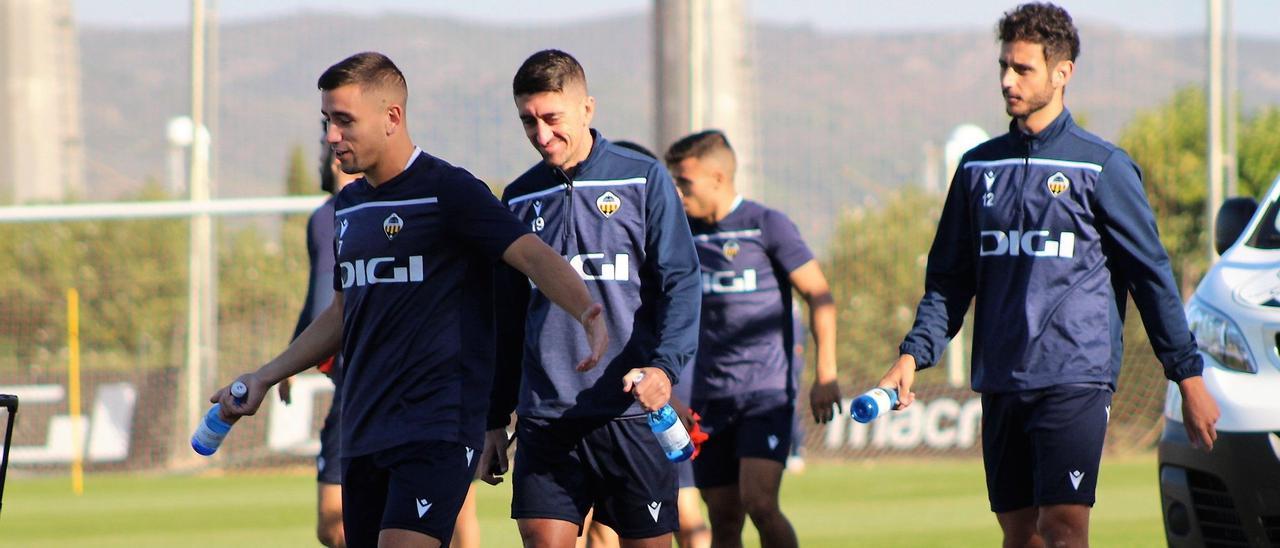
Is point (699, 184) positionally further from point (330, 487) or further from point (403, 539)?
point (403, 539)

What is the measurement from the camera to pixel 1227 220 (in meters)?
7.49

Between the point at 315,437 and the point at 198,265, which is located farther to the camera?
the point at 198,265

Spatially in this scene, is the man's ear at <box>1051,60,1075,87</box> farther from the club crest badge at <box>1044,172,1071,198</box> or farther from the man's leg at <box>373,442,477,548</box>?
the man's leg at <box>373,442,477,548</box>

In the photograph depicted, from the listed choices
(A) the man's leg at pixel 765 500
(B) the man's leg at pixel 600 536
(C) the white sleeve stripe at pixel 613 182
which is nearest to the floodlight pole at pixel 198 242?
(A) the man's leg at pixel 765 500

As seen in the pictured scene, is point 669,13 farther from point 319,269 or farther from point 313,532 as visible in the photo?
point 319,269

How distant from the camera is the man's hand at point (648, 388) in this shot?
17.9 ft

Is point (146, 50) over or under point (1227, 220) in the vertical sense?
over

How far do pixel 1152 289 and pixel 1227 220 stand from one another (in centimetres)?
184

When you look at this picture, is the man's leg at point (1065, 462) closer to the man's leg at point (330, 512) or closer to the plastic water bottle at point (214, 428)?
the plastic water bottle at point (214, 428)

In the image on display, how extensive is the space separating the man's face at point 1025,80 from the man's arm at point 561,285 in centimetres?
172

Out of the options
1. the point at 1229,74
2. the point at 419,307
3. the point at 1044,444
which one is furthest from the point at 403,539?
the point at 1229,74

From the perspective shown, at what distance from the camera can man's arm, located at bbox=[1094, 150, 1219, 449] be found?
5.79 meters

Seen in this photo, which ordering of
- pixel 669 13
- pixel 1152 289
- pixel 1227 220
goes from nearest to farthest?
1. pixel 1152 289
2. pixel 1227 220
3. pixel 669 13

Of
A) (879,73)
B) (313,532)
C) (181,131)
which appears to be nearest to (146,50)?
(879,73)
